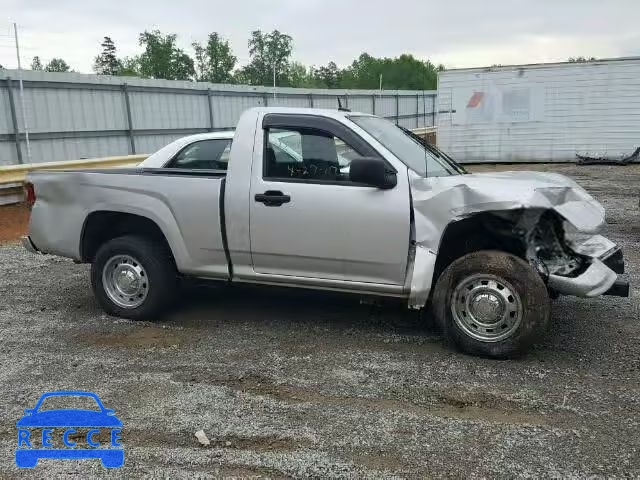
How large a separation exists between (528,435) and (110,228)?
4.11 m

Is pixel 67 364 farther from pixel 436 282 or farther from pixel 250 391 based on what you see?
pixel 436 282

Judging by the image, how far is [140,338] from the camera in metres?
4.94

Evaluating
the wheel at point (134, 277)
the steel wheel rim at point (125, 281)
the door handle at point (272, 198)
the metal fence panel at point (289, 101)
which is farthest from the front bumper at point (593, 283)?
the metal fence panel at point (289, 101)

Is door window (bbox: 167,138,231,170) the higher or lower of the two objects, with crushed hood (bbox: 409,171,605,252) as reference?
higher

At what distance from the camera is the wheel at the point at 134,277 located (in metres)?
5.23

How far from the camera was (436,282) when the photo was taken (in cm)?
449

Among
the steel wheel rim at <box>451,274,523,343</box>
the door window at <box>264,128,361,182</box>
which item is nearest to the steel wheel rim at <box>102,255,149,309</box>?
the door window at <box>264,128,361,182</box>

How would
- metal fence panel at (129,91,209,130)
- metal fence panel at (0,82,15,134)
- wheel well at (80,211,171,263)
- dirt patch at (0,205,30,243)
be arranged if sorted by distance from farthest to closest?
1. metal fence panel at (129,91,209,130)
2. metal fence panel at (0,82,15,134)
3. dirt patch at (0,205,30,243)
4. wheel well at (80,211,171,263)

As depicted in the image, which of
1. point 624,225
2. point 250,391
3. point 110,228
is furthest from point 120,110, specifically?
point 250,391

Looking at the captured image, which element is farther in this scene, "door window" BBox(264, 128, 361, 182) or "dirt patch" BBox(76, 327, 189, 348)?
"dirt patch" BBox(76, 327, 189, 348)

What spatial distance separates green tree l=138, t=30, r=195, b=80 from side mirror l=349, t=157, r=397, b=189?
69233 mm

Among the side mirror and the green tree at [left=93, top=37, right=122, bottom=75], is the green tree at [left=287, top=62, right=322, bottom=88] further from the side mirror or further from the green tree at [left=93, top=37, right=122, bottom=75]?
the side mirror

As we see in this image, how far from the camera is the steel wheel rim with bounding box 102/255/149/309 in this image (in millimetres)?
5320

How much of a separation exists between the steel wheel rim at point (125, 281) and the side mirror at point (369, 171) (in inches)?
87.7
